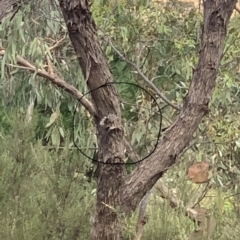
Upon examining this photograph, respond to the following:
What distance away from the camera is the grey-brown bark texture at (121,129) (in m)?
1.56

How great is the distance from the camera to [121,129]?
5.20 feet

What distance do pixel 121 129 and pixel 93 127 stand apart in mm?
1247

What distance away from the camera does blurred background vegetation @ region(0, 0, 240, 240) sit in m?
1.75

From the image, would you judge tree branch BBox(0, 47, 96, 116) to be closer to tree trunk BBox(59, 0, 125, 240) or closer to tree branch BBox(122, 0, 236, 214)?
tree trunk BBox(59, 0, 125, 240)

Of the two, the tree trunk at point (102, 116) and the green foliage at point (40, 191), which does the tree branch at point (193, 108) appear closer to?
the tree trunk at point (102, 116)

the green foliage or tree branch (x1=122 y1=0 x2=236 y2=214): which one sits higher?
tree branch (x1=122 y1=0 x2=236 y2=214)

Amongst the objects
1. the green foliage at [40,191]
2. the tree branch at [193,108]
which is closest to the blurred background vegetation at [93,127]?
the green foliage at [40,191]

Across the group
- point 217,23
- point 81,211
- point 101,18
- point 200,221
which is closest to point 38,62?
point 101,18

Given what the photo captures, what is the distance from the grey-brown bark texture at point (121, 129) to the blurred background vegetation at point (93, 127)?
0.09 metres

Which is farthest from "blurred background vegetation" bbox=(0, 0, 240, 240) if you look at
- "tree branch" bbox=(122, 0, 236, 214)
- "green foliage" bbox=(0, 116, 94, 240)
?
"tree branch" bbox=(122, 0, 236, 214)

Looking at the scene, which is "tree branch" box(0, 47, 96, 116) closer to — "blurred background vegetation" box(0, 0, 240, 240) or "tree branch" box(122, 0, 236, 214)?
"blurred background vegetation" box(0, 0, 240, 240)

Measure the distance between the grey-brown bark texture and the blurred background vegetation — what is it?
0.09m

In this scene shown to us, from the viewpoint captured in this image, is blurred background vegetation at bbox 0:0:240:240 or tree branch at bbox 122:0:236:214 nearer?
tree branch at bbox 122:0:236:214

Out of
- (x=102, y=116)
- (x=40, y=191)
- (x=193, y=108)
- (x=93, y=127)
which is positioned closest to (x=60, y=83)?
(x=40, y=191)
